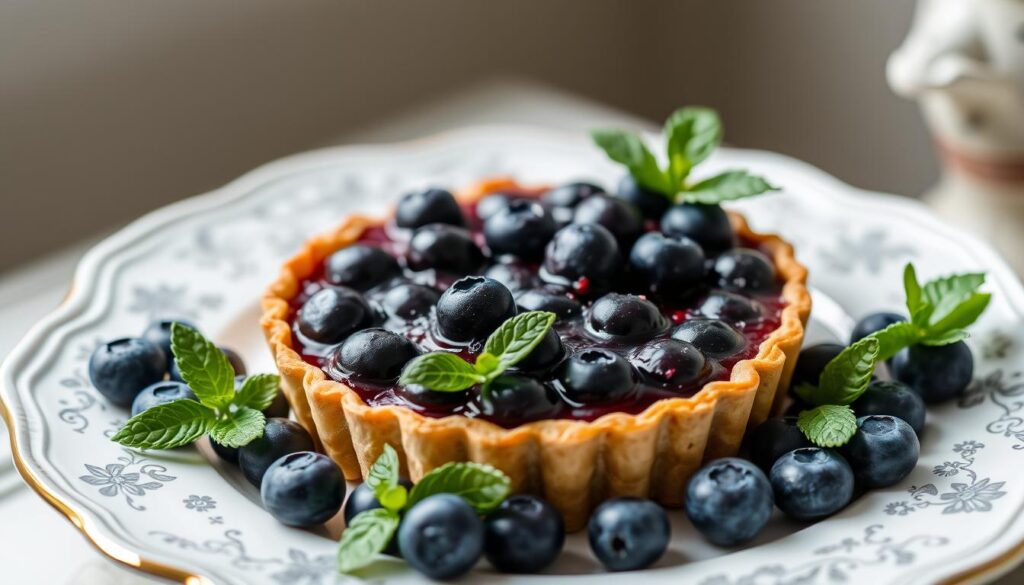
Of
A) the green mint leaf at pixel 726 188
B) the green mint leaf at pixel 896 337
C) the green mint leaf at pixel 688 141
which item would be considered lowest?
the green mint leaf at pixel 896 337

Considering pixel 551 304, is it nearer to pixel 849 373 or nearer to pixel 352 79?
pixel 849 373

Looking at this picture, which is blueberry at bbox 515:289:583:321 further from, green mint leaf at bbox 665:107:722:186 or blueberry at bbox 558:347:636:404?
green mint leaf at bbox 665:107:722:186

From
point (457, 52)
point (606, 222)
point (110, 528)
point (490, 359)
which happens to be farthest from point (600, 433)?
point (457, 52)

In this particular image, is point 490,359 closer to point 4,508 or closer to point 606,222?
point 606,222

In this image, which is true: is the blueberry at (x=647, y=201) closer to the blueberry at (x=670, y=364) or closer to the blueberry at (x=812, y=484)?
the blueberry at (x=670, y=364)

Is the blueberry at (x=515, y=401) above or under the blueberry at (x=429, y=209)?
under

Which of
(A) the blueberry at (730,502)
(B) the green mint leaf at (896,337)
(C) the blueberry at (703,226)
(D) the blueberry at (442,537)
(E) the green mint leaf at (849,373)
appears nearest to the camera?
(D) the blueberry at (442,537)

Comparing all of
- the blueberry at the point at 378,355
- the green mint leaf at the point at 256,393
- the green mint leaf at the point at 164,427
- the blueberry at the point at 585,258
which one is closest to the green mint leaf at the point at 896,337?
the blueberry at the point at 585,258
